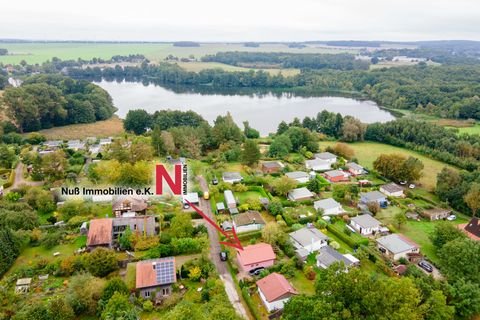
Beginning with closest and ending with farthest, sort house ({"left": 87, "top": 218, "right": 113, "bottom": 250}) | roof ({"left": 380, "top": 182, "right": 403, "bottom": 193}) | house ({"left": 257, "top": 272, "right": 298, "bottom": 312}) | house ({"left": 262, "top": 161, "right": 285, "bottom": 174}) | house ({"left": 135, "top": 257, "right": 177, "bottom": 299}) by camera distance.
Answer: house ({"left": 257, "top": 272, "right": 298, "bottom": 312})
house ({"left": 135, "top": 257, "right": 177, "bottom": 299})
house ({"left": 87, "top": 218, "right": 113, "bottom": 250})
roof ({"left": 380, "top": 182, "right": 403, "bottom": 193})
house ({"left": 262, "top": 161, "right": 285, "bottom": 174})

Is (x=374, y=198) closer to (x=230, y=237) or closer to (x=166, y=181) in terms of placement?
(x=230, y=237)

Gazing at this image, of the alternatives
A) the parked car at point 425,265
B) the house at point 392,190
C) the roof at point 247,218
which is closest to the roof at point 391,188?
the house at point 392,190

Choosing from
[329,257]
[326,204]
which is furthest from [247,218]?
[326,204]

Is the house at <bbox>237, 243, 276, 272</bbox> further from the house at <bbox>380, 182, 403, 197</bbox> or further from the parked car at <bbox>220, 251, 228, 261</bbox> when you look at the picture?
the house at <bbox>380, 182, 403, 197</bbox>

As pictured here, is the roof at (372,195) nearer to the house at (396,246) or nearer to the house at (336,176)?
the house at (336,176)

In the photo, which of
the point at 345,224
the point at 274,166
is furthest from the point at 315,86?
the point at 345,224

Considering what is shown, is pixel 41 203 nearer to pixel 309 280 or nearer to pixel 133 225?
pixel 133 225

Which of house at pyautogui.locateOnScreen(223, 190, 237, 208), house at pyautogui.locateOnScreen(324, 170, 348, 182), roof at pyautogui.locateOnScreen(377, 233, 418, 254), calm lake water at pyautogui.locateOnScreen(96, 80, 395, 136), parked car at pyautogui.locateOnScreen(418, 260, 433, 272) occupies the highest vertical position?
roof at pyautogui.locateOnScreen(377, 233, 418, 254)

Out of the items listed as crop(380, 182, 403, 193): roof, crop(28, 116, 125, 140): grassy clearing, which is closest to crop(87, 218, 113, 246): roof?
crop(380, 182, 403, 193): roof
